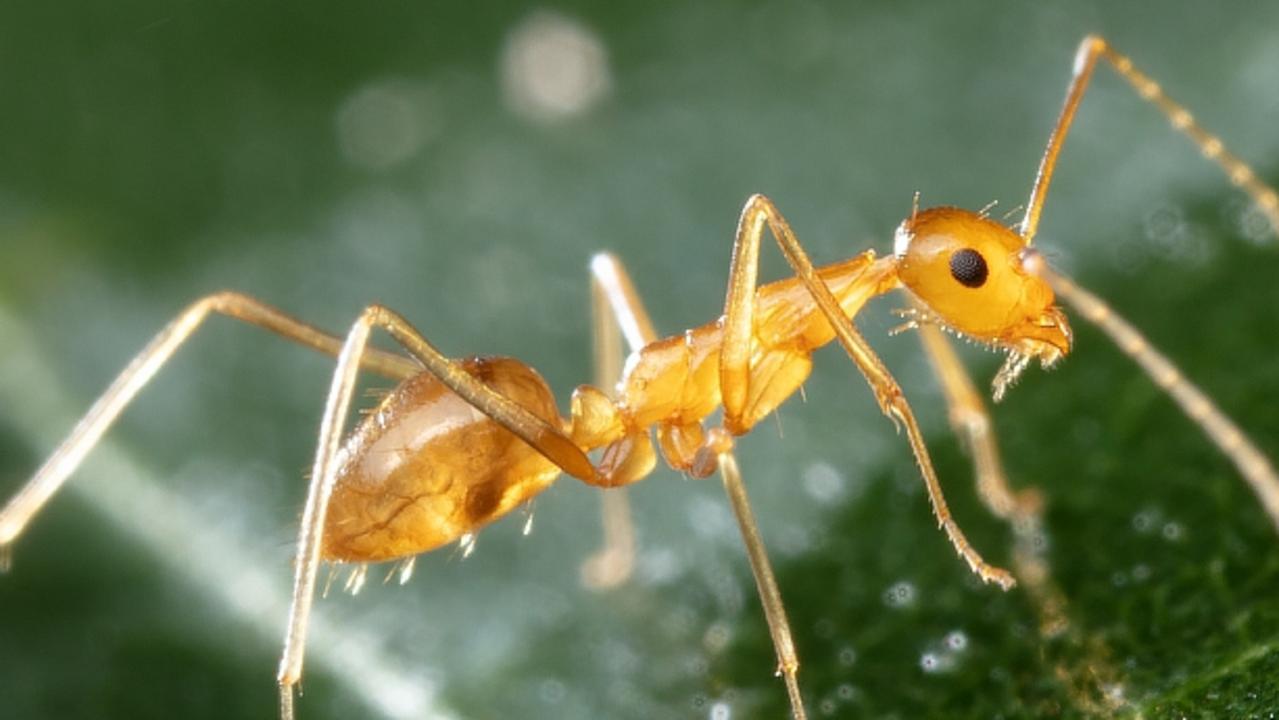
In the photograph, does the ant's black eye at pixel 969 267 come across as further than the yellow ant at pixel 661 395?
Yes

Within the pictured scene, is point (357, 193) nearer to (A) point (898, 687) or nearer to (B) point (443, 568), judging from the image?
(B) point (443, 568)

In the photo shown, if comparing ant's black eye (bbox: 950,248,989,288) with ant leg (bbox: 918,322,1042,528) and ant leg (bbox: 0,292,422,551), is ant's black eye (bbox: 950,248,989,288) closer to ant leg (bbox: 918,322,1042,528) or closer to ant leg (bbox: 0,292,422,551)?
ant leg (bbox: 918,322,1042,528)

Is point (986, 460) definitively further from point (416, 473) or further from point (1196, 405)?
point (416, 473)

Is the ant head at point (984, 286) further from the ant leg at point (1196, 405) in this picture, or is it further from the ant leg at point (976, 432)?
the ant leg at point (1196, 405)

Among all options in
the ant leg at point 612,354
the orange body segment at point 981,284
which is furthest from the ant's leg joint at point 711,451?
the orange body segment at point 981,284

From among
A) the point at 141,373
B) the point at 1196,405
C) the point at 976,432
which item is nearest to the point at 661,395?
the point at 976,432

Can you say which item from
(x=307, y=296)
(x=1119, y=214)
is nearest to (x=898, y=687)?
(x=1119, y=214)

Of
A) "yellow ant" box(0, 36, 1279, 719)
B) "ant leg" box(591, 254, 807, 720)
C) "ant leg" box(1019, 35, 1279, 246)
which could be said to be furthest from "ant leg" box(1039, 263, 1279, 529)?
"ant leg" box(591, 254, 807, 720)
